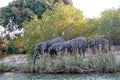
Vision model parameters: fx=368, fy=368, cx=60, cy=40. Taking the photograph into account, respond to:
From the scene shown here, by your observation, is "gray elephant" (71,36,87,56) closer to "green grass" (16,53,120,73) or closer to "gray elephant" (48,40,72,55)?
"gray elephant" (48,40,72,55)

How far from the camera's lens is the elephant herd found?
2632 centimetres

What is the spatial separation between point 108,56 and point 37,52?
7526 mm

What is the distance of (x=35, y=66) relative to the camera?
82.8 ft

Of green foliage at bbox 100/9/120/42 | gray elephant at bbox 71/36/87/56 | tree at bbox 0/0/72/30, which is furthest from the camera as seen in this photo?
tree at bbox 0/0/72/30

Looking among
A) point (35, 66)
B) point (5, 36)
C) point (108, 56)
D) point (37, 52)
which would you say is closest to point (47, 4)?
point (5, 36)

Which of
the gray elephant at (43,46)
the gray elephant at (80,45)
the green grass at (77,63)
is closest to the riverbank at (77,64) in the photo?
the green grass at (77,63)

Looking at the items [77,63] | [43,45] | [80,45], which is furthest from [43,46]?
[77,63]

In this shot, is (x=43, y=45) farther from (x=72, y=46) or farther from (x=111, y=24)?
(x=111, y=24)

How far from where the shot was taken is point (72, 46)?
2722 cm

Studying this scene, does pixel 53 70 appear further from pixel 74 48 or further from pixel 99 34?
pixel 99 34

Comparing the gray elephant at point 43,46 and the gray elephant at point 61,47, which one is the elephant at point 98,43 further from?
the gray elephant at point 43,46

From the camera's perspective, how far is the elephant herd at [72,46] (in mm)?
26317

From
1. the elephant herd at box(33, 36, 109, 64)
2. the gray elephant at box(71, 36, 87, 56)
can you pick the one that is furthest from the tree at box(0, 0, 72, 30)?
the gray elephant at box(71, 36, 87, 56)

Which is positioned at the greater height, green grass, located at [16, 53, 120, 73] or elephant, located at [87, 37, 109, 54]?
elephant, located at [87, 37, 109, 54]
